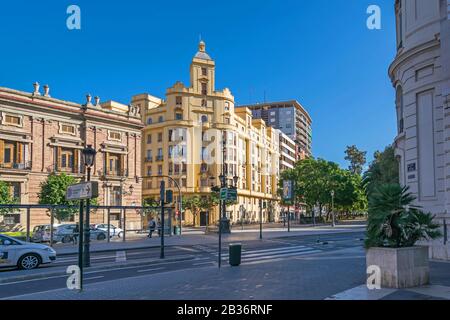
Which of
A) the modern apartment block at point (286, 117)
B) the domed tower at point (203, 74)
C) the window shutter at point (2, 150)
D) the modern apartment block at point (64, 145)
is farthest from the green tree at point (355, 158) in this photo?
the window shutter at point (2, 150)

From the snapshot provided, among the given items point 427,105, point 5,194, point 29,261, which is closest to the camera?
point 29,261

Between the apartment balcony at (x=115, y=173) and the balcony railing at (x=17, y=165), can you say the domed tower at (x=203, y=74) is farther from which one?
the balcony railing at (x=17, y=165)

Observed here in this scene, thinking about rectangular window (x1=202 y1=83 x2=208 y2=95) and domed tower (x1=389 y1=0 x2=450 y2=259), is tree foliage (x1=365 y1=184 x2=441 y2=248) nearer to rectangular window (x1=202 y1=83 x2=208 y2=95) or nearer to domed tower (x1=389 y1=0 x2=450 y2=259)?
domed tower (x1=389 y1=0 x2=450 y2=259)

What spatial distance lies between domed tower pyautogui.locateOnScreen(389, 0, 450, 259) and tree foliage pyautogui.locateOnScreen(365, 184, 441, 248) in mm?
5776

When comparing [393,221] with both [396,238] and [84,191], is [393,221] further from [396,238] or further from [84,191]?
[84,191]

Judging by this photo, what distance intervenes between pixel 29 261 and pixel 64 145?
3845 cm

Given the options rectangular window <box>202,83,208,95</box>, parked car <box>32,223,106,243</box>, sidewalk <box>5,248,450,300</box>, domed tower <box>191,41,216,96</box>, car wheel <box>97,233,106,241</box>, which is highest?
domed tower <box>191,41,216,96</box>

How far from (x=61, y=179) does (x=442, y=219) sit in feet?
138

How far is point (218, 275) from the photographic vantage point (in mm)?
13633

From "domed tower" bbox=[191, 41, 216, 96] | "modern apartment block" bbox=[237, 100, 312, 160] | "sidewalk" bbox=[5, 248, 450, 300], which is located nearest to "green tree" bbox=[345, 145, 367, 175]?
"modern apartment block" bbox=[237, 100, 312, 160]

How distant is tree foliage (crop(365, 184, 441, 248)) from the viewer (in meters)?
10.5

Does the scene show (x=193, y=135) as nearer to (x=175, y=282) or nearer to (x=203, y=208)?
A: (x=203, y=208)

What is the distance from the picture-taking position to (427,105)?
1767cm

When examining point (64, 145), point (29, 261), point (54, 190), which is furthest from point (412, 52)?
point (64, 145)
